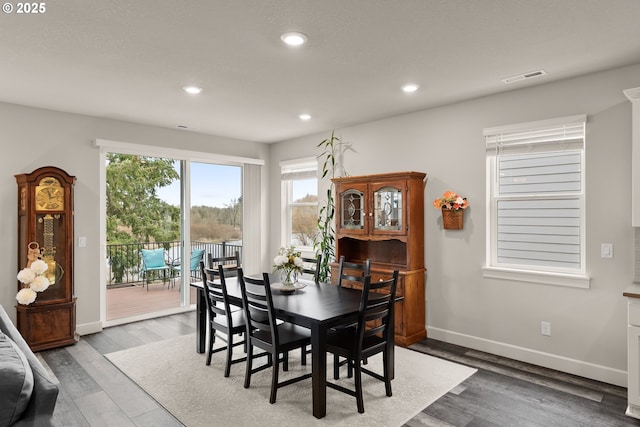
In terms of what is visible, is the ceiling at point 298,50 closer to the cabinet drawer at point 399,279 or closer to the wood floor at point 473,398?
the cabinet drawer at point 399,279

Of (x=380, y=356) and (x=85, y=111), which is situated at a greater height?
(x=85, y=111)

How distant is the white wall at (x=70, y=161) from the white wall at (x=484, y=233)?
10.7 ft

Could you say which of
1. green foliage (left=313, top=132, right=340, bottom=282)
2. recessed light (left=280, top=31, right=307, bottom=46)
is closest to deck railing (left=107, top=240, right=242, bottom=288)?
green foliage (left=313, top=132, right=340, bottom=282)

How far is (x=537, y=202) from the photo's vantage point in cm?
380

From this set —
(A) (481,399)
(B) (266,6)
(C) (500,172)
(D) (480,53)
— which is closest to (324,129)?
(C) (500,172)

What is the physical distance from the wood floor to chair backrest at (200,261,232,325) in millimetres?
855

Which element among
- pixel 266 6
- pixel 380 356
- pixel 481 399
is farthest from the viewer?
pixel 380 356

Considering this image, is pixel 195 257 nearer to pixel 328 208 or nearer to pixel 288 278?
pixel 328 208

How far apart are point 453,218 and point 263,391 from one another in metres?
Result: 2.54

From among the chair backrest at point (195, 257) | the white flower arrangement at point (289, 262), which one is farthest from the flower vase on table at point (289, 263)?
the chair backrest at point (195, 257)

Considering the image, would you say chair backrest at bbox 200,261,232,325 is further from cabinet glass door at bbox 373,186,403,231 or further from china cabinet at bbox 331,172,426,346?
cabinet glass door at bbox 373,186,403,231

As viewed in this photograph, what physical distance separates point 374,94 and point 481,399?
287 cm

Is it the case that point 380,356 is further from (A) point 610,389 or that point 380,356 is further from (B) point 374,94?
(B) point 374,94

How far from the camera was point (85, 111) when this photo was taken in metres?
Answer: 4.54
